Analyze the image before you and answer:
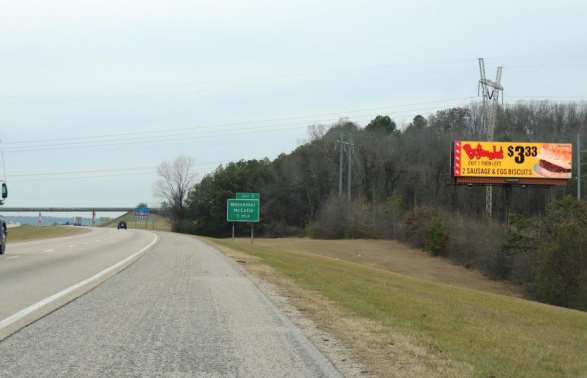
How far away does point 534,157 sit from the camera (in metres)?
59.8

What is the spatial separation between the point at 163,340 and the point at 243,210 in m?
45.5

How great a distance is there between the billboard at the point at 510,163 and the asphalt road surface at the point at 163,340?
161 ft

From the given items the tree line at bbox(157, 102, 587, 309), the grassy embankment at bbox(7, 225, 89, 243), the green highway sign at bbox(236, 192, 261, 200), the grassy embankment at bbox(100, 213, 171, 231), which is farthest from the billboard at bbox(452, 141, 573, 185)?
the grassy embankment at bbox(100, 213, 171, 231)

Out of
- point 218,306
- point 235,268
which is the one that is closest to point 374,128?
point 235,268

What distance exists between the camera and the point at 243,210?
178 ft

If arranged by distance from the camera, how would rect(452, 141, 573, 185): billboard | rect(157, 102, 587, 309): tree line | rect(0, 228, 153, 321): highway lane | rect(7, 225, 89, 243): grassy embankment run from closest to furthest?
1. rect(0, 228, 153, 321): highway lane
2. rect(452, 141, 573, 185): billboard
3. rect(7, 225, 89, 243): grassy embankment
4. rect(157, 102, 587, 309): tree line

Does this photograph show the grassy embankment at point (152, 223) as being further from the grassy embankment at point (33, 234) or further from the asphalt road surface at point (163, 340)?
the asphalt road surface at point (163, 340)

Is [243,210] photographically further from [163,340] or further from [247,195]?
[163,340]

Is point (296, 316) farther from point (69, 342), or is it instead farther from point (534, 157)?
point (534, 157)

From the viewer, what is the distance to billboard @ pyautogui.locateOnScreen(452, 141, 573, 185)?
59750mm

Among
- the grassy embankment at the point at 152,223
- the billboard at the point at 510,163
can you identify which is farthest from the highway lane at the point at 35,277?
the grassy embankment at the point at 152,223

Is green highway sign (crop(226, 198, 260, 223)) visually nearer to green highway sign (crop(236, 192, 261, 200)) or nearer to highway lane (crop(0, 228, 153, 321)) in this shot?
green highway sign (crop(236, 192, 261, 200))

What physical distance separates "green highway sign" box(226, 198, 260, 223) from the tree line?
1974cm

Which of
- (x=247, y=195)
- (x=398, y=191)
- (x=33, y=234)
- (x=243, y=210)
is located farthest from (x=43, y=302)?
(x=398, y=191)
